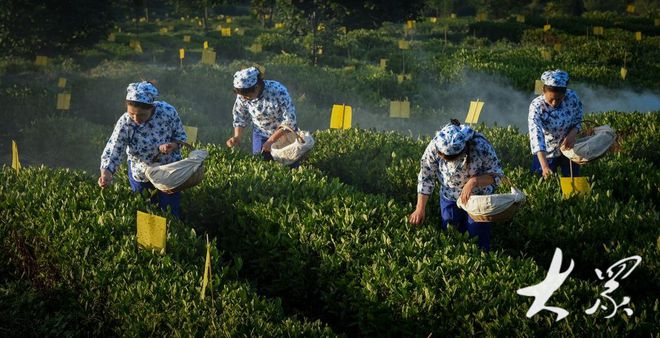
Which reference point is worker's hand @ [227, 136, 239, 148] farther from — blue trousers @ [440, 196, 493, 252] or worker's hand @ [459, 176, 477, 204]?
worker's hand @ [459, 176, 477, 204]

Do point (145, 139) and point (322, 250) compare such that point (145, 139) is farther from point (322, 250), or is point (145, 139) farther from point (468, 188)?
point (468, 188)

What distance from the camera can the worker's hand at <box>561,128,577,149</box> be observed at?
8101 mm

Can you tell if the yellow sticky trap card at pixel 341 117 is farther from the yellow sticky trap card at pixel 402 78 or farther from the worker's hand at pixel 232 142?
the yellow sticky trap card at pixel 402 78

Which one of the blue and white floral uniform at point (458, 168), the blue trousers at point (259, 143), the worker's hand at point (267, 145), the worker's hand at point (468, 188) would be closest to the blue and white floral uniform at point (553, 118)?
the blue and white floral uniform at point (458, 168)

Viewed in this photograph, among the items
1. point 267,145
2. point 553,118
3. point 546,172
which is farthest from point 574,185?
point 267,145

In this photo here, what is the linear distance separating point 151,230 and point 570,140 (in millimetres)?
4662

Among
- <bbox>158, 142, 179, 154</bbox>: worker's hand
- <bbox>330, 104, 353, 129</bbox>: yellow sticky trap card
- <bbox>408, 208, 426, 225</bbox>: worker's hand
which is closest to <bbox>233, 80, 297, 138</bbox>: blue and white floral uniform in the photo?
<bbox>330, 104, 353, 129</bbox>: yellow sticky trap card

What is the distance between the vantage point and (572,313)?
5125mm

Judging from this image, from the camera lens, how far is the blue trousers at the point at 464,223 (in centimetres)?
673

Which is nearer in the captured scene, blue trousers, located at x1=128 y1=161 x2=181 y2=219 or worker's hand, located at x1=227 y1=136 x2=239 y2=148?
blue trousers, located at x1=128 y1=161 x2=181 y2=219

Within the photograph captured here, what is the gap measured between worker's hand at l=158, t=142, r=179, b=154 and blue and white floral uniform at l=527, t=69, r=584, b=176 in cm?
375

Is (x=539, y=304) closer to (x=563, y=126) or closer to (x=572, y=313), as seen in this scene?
(x=572, y=313)

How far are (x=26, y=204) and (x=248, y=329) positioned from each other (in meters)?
3.47

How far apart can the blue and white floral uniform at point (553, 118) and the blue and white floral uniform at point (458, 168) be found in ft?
5.16
